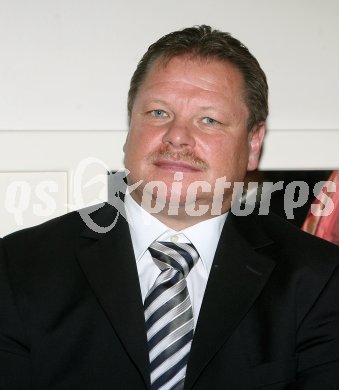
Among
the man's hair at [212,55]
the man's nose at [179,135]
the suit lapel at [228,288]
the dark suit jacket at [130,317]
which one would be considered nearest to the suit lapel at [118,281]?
the dark suit jacket at [130,317]

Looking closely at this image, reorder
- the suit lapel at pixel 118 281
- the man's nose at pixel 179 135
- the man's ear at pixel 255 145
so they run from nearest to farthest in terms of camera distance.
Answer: the suit lapel at pixel 118 281, the man's nose at pixel 179 135, the man's ear at pixel 255 145

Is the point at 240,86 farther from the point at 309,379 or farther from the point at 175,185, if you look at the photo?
the point at 309,379

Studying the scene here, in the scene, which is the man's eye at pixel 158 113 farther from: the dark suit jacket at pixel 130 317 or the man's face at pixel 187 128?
the dark suit jacket at pixel 130 317

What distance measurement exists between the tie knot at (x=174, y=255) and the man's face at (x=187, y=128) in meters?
0.11

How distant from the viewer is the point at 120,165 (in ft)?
5.88

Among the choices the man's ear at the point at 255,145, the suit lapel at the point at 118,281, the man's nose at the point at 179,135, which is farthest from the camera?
the man's ear at the point at 255,145

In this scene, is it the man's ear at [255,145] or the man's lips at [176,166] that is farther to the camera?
the man's ear at [255,145]

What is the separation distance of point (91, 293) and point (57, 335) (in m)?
0.11

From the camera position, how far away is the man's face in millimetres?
1495

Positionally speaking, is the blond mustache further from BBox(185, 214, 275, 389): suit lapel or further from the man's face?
BBox(185, 214, 275, 389): suit lapel

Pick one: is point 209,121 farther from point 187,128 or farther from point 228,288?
point 228,288

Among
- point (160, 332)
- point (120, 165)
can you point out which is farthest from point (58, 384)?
point (120, 165)

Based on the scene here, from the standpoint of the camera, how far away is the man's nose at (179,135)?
1481 millimetres

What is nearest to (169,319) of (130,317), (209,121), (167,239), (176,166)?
(130,317)
